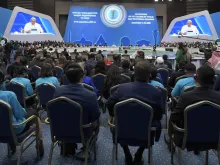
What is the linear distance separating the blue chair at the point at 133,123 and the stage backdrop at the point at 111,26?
18.2 m

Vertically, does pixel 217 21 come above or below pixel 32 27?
above

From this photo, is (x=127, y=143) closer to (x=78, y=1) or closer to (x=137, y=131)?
(x=137, y=131)

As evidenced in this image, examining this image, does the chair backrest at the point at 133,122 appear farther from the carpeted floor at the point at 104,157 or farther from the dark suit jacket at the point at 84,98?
the carpeted floor at the point at 104,157

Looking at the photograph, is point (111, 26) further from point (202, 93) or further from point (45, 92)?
point (202, 93)

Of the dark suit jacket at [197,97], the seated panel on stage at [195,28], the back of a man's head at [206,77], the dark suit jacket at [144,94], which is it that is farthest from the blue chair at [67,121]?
the seated panel on stage at [195,28]

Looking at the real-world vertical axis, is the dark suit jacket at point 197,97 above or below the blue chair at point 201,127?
above

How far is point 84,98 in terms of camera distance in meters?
2.62

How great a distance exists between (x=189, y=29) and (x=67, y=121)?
1599 cm

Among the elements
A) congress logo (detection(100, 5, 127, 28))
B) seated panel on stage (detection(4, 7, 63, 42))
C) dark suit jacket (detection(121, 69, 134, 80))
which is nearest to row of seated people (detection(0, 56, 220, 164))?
dark suit jacket (detection(121, 69, 134, 80))

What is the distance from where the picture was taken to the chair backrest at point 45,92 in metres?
3.93

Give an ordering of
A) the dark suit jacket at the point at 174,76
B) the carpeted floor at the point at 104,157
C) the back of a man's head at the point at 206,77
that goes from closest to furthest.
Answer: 1. the back of a man's head at the point at 206,77
2. the carpeted floor at the point at 104,157
3. the dark suit jacket at the point at 174,76

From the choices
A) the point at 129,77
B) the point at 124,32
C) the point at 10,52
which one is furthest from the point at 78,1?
the point at 129,77

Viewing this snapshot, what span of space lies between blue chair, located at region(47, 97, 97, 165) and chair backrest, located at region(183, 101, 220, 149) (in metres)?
0.92

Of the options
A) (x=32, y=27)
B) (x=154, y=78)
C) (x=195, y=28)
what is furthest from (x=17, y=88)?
(x=195, y=28)
